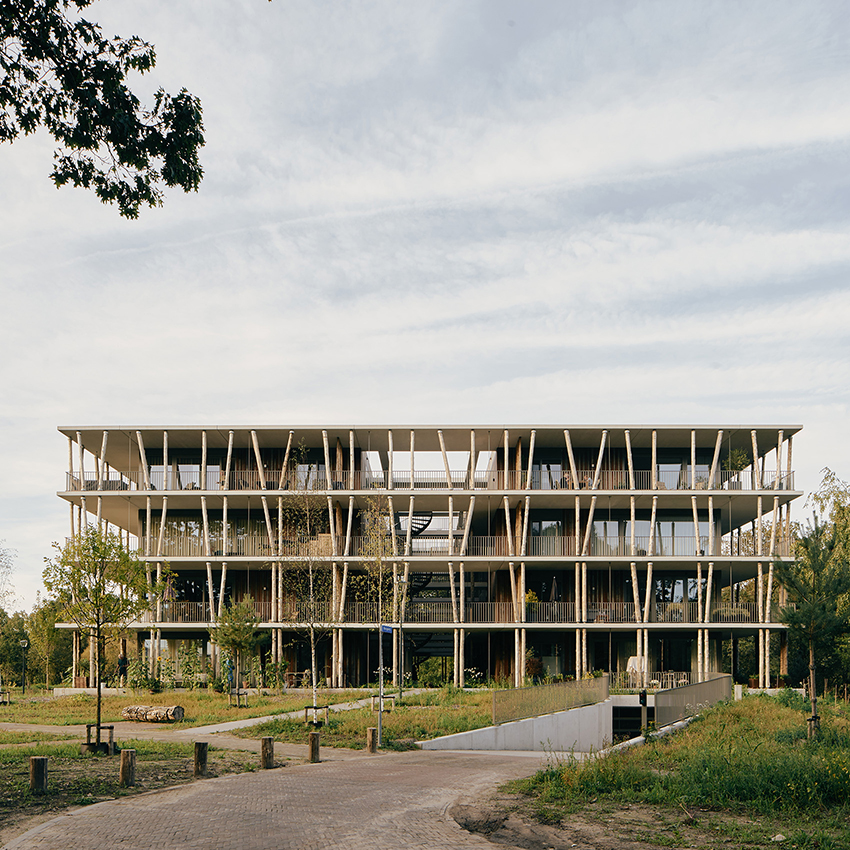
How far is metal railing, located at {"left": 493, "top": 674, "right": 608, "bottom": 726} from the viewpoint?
22500 millimetres

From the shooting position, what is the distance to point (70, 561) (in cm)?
1992

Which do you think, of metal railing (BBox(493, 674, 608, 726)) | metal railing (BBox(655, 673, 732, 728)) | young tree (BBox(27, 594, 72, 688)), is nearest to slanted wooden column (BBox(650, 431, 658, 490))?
metal railing (BBox(655, 673, 732, 728))

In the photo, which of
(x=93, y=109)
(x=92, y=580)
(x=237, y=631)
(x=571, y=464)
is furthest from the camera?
(x=571, y=464)

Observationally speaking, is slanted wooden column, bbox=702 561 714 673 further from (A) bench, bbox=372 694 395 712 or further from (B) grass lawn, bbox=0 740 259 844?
(B) grass lawn, bbox=0 740 259 844

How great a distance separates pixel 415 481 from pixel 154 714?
19401 mm

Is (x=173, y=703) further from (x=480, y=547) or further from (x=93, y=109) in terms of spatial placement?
(x=93, y=109)

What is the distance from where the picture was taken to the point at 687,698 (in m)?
25.7

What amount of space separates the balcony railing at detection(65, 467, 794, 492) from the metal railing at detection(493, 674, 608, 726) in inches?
584

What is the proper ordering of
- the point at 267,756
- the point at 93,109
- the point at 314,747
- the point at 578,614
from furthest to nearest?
→ 1. the point at 578,614
2. the point at 314,747
3. the point at 267,756
4. the point at 93,109

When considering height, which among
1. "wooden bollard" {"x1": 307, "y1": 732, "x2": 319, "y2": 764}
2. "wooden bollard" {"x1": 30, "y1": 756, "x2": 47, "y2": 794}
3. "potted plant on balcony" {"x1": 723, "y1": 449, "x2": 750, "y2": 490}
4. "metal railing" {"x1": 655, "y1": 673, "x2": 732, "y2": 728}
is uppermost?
"potted plant on balcony" {"x1": 723, "y1": 449, "x2": 750, "y2": 490}

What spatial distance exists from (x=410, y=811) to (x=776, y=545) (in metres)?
34.3

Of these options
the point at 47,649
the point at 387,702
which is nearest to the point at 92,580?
the point at 387,702

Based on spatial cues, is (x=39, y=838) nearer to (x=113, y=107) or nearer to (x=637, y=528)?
(x=113, y=107)

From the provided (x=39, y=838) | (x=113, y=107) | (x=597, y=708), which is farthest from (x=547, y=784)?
(x=597, y=708)
